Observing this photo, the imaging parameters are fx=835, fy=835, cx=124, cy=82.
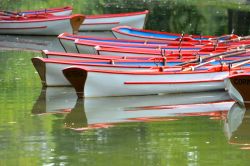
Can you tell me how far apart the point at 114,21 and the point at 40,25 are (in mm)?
3450

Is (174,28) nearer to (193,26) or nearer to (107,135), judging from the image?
(193,26)

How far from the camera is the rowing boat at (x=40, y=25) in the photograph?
33906mm

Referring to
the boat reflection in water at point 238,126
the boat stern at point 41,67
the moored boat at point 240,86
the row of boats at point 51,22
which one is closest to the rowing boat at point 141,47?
the boat stern at point 41,67

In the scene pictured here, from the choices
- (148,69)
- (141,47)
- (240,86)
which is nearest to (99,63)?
(148,69)

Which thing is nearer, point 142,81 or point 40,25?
point 142,81

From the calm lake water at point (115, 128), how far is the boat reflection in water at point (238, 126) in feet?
0.05

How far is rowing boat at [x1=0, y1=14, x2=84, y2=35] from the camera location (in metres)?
33.9

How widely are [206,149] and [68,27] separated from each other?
21713mm

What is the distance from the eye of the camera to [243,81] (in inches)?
637

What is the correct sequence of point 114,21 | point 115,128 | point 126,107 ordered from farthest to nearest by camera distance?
point 114,21 < point 126,107 < point 115,128

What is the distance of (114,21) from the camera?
3575 centimetres

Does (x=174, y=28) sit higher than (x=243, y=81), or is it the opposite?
(x=243, y=81)

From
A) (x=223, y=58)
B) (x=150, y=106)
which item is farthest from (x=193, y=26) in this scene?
(x=150, y=106)

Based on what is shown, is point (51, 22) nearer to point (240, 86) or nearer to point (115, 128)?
point (240, 86)
